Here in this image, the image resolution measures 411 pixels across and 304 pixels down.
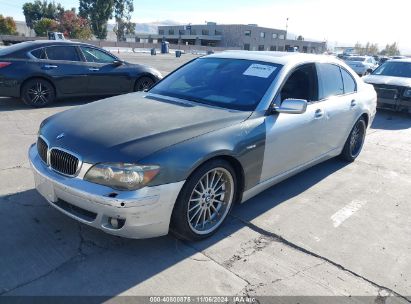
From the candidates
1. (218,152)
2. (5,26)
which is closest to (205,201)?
(218,152)

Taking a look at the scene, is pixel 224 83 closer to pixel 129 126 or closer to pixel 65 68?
pixel 129 126

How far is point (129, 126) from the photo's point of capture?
10.6 feet

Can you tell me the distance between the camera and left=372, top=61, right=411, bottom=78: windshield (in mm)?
11117

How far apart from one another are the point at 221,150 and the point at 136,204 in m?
0.88

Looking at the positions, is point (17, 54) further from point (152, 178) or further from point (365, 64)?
point (365, 64)

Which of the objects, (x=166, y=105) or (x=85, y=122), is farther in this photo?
(x=166, y=105)

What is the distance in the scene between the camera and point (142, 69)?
9453 mm

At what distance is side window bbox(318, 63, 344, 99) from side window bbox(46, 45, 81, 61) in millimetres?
5998

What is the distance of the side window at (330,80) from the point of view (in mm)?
4688

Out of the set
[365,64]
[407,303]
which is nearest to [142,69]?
[407,303]

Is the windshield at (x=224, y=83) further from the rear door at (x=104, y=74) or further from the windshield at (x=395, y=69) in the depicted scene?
the windshield at (x=395, y=69)

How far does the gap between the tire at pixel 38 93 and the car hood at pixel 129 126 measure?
487 cm

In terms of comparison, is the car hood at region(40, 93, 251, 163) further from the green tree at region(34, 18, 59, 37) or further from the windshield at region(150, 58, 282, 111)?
the green tree at region(34, 18, 59, 37)

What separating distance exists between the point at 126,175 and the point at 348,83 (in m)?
3.91
